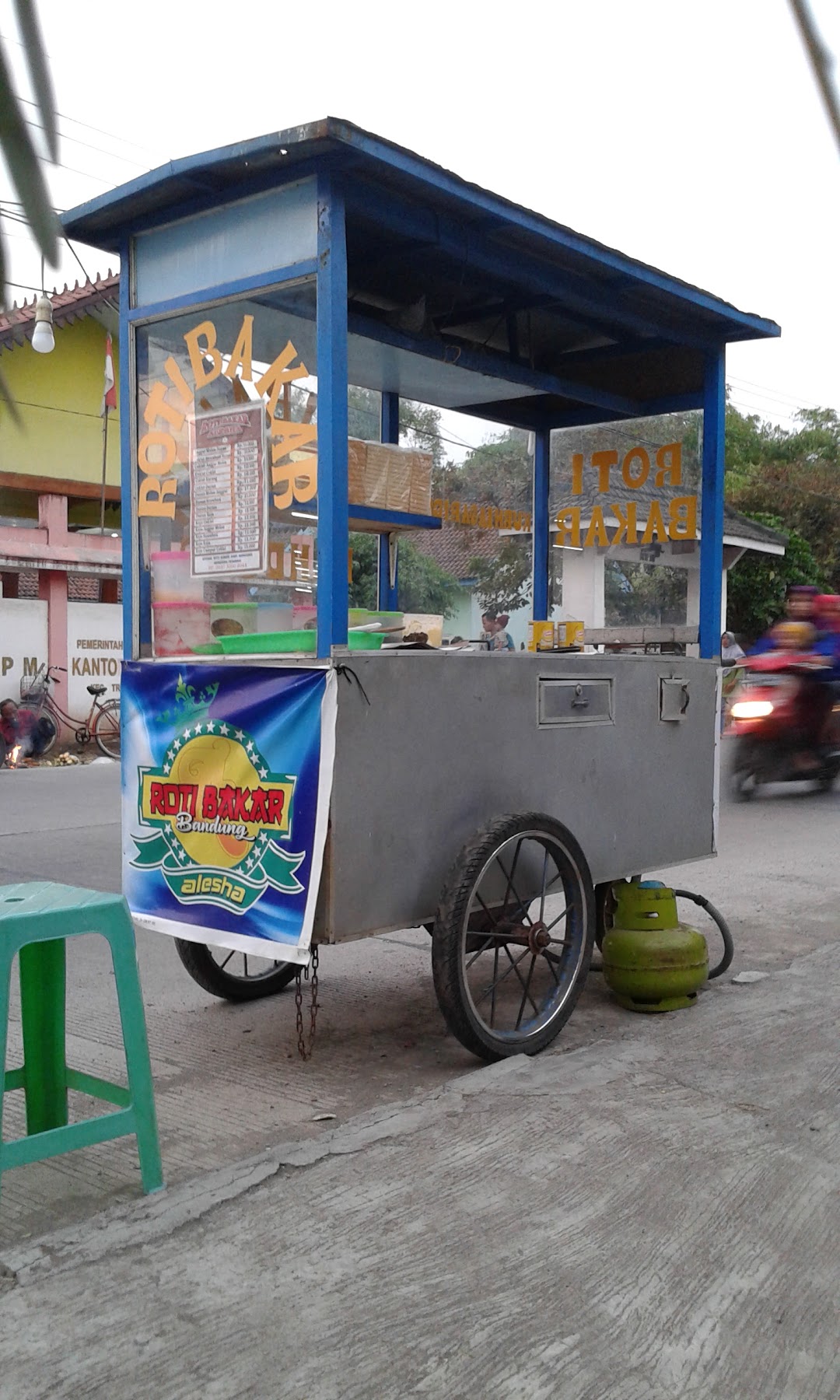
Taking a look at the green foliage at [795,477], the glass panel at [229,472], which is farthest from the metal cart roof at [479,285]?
the green foliage at [795,477]

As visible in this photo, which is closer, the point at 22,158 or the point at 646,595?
the point at 22,158

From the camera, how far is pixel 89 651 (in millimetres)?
16984

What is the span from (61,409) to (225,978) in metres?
2.14

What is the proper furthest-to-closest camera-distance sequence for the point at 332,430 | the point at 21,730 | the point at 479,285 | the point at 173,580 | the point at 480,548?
the point at 21,730 → the point at 480,548 → the point at 479,285 → the point at 173,580 → the point at 332,430

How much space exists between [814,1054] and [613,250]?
2885 millimetres

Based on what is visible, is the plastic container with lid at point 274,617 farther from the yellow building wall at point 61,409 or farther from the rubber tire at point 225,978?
the rubber tire at point 225,978

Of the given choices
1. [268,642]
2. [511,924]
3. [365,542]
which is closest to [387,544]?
[365,542]

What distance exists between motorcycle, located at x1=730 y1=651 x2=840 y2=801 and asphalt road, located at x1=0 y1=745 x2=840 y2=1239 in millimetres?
2715

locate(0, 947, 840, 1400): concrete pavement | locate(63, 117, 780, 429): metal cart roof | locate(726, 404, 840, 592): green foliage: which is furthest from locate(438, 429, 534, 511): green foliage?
locate(0, 947, 840, 1400): concrete pavement

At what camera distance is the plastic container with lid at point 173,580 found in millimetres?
4191

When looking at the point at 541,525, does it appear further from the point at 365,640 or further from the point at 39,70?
the point at 39,70

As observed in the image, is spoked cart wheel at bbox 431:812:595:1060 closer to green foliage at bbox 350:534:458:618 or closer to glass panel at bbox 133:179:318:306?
green foliage at bbox 350:534:458:618

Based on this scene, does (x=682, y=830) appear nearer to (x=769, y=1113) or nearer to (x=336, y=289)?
(x=769, y=1113)

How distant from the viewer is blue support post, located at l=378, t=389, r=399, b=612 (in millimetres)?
5613
